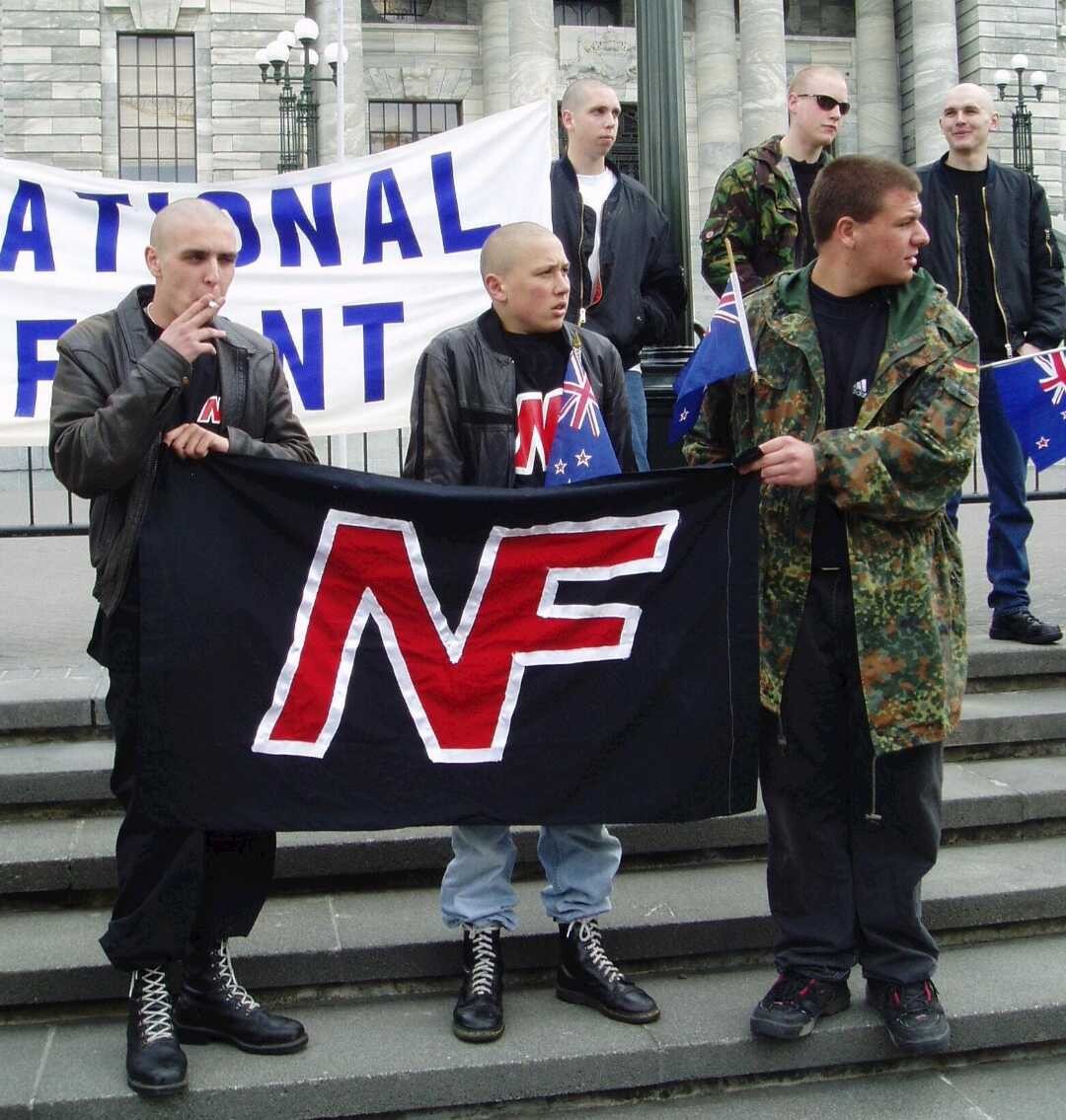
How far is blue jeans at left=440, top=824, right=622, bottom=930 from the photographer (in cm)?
387

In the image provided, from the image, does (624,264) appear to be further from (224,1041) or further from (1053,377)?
(224,1041)

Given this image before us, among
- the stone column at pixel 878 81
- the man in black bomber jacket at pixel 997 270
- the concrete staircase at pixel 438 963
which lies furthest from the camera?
the stone column at pixel 878 81

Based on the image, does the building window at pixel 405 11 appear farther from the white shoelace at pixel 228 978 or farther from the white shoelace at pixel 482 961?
the white shoelace at pixel 228 978

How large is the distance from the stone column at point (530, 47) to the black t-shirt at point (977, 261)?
31523 mm

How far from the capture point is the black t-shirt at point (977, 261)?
5934 mm

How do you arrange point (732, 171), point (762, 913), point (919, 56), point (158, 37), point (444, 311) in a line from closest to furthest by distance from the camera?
point (762, 913) < point (732, 171) < point (444, 311) < point (158, 37) < point (919, 56)

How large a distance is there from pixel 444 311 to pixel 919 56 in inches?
1497

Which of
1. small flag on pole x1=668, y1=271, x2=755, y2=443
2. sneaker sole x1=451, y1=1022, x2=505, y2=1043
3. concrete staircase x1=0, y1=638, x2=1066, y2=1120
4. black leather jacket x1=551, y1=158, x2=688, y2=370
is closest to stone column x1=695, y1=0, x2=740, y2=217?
black leather jacket x1=551, y1=158, x2=688, y2=370

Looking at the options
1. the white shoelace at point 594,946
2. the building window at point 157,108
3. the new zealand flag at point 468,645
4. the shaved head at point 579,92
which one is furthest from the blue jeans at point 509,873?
the building window at point 157,108

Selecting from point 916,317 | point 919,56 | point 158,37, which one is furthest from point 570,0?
point 916,317

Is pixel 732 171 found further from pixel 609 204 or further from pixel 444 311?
pixel 444 311

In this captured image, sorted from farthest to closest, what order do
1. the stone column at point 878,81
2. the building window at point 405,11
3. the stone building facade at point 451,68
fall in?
the stone column at point 878,81, the building window at point 405,11, the stone building facade at point 451,68

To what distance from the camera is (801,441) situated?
12.2 ft

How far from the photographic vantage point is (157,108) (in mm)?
34875
